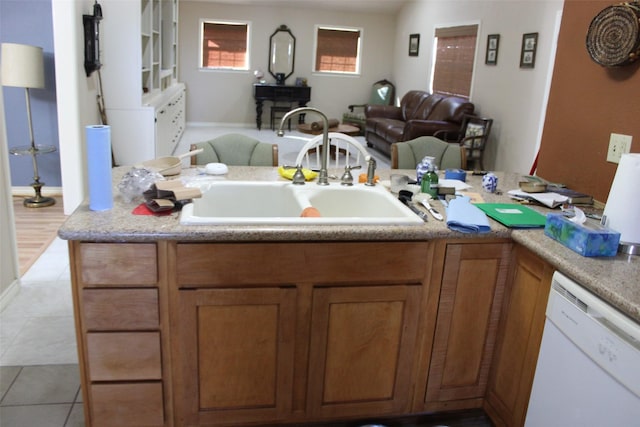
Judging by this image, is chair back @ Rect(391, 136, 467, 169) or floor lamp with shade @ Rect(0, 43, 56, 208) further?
Result: floor lamp with shade @ Rect(0, 43, 56, 208)

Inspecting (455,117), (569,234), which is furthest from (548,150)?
(455,117)

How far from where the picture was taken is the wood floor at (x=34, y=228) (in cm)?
352

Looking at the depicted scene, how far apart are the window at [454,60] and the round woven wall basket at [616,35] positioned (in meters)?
4.71

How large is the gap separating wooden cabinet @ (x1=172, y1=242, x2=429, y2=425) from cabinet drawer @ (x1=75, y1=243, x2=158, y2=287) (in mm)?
91

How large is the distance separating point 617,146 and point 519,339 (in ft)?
2.95

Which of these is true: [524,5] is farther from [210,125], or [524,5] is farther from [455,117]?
[210,125]

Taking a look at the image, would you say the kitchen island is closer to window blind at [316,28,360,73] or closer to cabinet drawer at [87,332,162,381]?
cabinet drawer at [87,332,162,381]

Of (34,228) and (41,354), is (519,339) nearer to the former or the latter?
(41,354)

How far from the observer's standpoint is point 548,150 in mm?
2547

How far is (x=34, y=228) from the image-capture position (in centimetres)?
401

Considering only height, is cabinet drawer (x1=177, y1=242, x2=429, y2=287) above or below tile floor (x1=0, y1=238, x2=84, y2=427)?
above

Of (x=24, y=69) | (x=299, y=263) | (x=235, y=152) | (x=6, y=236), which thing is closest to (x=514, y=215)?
(x=299, y=263)

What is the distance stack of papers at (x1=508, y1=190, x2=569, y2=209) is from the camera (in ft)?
6.88

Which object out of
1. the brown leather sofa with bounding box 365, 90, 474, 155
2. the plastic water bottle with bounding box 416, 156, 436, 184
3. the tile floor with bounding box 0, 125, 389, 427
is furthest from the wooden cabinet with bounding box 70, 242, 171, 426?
the brown leather sofa with bounding box 365, 90, 474, 155
